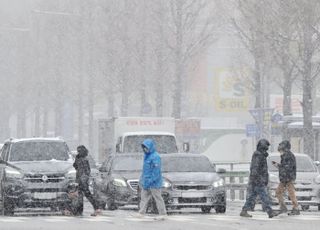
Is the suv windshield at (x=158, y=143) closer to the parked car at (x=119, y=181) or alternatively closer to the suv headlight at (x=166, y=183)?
the parked car at (x=119, y=181)

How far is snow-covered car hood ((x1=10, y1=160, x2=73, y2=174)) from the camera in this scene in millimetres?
24969

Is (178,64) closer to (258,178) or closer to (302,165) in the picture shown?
(302,165)

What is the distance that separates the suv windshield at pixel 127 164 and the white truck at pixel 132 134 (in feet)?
20.5

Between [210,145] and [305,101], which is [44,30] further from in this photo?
[305,101]

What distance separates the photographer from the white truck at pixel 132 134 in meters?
36.0

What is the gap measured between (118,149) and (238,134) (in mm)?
47404

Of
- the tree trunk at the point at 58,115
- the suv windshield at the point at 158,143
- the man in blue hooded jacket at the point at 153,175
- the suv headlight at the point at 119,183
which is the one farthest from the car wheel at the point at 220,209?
the tree trunk at the point at 58,115

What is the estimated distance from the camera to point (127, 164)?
29.0 m

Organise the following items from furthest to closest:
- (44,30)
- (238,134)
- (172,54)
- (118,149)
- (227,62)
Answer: (227,62) → (238,134) → (44,30) → (172,54) → (118,149)

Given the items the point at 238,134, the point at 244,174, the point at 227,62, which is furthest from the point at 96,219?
the point at 227,62

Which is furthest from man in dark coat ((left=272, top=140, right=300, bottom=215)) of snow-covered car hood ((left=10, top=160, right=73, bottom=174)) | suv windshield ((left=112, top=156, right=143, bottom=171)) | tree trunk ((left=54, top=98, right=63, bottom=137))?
tree trunk ((left=54, top=98, right=63, bottom=137))

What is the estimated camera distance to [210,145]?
80.8 meters

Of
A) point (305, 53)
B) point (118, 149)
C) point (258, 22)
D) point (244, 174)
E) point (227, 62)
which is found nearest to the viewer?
point (244, 174)

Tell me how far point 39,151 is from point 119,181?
2.01m
